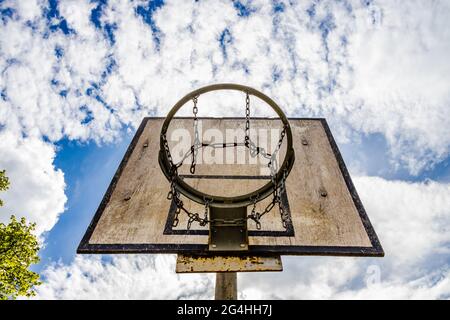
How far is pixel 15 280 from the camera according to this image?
8.22m

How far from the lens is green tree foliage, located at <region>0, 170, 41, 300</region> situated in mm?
8094

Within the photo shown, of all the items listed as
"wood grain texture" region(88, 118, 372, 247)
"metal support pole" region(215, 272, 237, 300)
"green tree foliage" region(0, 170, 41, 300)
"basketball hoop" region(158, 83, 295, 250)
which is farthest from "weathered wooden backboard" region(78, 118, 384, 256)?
"green tree foliage" region(0, 170, 41, 300)

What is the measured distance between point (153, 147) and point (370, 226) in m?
2.43

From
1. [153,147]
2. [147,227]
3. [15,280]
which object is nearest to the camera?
[147,227]

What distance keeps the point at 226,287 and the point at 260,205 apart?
0.98 m

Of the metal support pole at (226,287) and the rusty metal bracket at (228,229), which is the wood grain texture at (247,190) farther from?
the metal support pole at (226,287)

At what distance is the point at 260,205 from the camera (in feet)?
10.1

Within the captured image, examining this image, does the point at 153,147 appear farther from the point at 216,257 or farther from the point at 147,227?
the point at 216,257

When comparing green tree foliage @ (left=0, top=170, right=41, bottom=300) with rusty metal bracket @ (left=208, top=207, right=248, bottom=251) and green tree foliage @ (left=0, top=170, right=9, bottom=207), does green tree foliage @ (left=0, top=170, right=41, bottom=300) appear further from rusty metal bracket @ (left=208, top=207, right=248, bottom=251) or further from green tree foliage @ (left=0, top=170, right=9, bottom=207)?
rusty metal bracket @ (left=208, top=207, right=248, bottom=251)

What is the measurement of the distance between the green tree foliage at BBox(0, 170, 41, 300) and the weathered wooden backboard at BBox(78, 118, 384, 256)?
21.9 feet

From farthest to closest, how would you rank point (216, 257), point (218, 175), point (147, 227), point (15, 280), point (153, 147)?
point (15, 280), point (153, 147), point (218, 175), point (147, 227), point (216, 257)

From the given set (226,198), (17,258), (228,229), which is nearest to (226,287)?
(228,229)
